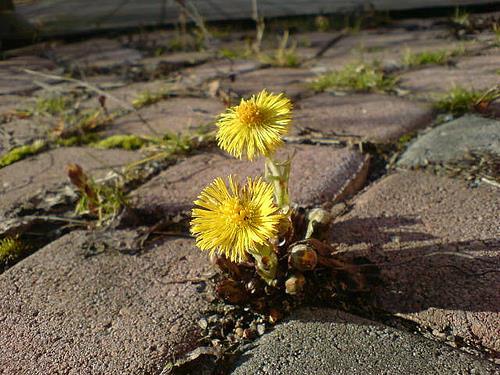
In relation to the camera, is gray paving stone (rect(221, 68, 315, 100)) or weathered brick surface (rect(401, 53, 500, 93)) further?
gray paving stone (rect(221, 68, 315, 100))

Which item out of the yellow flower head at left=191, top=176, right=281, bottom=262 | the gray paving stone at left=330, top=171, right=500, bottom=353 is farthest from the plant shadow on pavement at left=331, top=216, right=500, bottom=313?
the yellow flower head at left=191, top=176, right=281, bottom=262

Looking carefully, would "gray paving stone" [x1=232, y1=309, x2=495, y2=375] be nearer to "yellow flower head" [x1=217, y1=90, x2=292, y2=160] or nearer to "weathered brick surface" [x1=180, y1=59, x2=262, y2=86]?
"yellow flower head" [x1=217, y1=90, x2=292, y2=160]

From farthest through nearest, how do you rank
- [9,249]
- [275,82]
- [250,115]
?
[275,82], [9,249], [250,115]

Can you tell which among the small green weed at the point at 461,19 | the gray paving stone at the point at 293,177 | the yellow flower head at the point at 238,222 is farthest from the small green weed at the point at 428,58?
the yellow flower head at the point at 238,222

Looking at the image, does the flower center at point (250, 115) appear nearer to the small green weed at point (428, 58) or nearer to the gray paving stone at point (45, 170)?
the gray paving stone at point (45, 170)

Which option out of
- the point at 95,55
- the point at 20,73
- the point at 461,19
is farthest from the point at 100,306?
the point at 461,19

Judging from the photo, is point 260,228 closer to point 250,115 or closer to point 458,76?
point 250,115

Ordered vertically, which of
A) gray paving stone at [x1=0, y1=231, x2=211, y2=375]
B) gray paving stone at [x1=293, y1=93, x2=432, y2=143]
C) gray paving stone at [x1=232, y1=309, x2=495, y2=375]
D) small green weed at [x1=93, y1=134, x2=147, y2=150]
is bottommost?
gray paving stone at [x1=0, y1=231, x2=211, y2=375]
